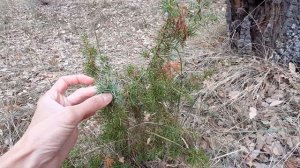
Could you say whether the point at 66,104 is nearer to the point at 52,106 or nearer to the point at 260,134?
the point at 52,106

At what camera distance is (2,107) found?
2.66m

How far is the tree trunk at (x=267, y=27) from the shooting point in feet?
8.36

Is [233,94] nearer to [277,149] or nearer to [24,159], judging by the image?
[277,149]

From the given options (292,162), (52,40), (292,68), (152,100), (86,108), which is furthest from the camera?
(52,40)

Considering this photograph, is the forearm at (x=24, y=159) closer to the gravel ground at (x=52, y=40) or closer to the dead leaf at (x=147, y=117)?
the dead leaf at (x=147, y=117)

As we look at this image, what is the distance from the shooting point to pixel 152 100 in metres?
1.60

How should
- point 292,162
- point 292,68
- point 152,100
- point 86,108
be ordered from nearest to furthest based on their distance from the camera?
point 86,108, point 152,100, point 292,162, point 292,68

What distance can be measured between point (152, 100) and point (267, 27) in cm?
144

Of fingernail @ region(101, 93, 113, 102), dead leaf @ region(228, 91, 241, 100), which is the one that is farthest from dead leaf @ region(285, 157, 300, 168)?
fingernail @ region(101, 93, 113, 102)

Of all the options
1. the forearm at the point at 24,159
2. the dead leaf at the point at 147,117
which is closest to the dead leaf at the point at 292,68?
the dead leaf at the point at 147,117

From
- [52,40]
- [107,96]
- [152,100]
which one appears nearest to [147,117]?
[152,100]

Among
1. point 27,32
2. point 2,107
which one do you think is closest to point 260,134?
point 2,107

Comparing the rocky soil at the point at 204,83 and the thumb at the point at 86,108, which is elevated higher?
the thumb at the point at 86,108

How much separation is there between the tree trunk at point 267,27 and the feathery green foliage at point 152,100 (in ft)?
3.72
